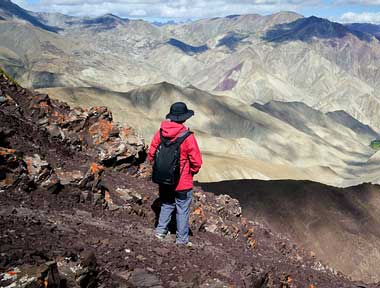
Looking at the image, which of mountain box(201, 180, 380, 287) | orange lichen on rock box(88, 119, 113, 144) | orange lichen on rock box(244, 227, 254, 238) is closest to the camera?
orange lichen on rock box(88, 119, 113, 144)

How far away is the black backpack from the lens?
9.30m

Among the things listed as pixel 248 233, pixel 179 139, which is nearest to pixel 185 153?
pixel 179 139

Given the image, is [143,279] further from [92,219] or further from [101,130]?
[101,130]

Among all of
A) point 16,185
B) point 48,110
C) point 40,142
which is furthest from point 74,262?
point 48,110

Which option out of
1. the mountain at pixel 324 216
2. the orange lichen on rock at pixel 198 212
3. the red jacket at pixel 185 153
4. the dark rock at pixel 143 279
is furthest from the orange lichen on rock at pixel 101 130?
the mountain at pixel 324 216

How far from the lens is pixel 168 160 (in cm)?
929

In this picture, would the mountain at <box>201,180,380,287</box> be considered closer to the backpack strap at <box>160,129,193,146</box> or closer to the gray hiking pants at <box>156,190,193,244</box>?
the gray hiking pants at <box>156,190,193,244</box>

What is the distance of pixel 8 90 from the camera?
1680cm

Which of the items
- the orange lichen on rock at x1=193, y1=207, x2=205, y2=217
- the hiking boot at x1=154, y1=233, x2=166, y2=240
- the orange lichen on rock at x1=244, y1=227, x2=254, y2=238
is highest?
the hiking boot at x1=154, y1=233, x2=166, y2=240

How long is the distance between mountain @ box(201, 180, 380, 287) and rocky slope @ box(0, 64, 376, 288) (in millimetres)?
17250

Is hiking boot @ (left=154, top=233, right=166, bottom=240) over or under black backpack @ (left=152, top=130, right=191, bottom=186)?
under

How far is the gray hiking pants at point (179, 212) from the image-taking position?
999cm

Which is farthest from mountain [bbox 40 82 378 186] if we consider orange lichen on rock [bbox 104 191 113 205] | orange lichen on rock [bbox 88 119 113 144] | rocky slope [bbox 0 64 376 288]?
orange lichen on rock [bbox 104 191 113 205]

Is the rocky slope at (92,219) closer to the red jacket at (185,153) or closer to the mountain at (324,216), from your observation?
the red jacket at (185,153)
